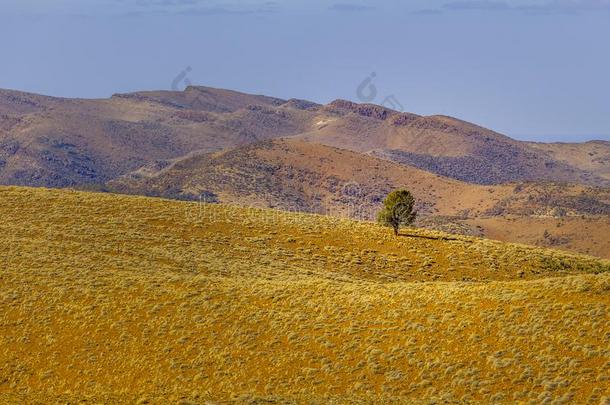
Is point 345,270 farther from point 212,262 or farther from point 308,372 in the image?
point 308,372

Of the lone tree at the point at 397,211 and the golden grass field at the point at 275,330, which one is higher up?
the lone tree at the point at 397,211

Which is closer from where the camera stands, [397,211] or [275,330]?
[275,330]

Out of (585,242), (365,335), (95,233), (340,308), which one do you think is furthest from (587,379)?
(585,242)

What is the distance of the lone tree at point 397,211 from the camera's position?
65544 mm

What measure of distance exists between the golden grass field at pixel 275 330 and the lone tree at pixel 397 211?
33.8 feet

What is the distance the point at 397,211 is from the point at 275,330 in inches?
1172

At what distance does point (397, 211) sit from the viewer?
2576 inches

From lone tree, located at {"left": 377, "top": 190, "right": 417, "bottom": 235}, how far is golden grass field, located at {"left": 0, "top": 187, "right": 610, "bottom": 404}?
10.3m

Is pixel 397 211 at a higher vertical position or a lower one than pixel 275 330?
higher

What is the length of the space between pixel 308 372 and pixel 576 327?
1182 cm

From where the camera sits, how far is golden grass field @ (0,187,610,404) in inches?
1240

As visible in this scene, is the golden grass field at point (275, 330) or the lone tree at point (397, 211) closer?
the golden grass field at point (275, 330)

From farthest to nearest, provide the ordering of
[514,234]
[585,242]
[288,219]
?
1. [514,234]
2. [585,242]
3. [288,219]

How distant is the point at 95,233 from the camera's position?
57.3 m
